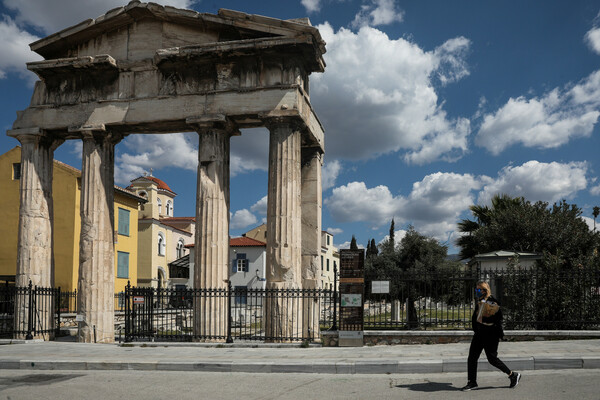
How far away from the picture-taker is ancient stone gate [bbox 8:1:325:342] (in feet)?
49.9

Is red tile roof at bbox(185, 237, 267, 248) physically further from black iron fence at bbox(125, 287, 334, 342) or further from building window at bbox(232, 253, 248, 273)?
black iron fence at bbox(125, 287, 334, 342)

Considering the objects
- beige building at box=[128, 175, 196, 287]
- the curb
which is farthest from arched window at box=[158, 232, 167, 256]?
the curb

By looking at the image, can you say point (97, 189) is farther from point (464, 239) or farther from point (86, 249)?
point (464, 239)

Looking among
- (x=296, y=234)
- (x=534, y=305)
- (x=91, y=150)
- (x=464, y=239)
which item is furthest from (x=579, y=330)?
(x=464, y=239)

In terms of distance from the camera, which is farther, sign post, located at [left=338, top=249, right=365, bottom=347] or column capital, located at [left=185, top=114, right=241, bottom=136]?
column capital, located at [left=185, top=114, right=241, bottom=136]

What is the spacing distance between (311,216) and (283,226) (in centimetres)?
283

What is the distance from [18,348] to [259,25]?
10168mm

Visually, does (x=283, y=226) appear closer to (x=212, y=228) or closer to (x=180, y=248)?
(x=212, y=228)

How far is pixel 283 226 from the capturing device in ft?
49.0

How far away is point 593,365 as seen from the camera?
31.2ft

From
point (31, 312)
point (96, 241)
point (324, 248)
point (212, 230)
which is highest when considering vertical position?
point (212, 230)

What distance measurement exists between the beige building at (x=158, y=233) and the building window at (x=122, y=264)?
4.75 meters

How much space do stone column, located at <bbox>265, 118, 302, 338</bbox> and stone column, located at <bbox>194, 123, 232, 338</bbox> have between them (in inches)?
52.7

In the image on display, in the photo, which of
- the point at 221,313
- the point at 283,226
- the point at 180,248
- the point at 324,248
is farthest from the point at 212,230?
the point at 324,248
